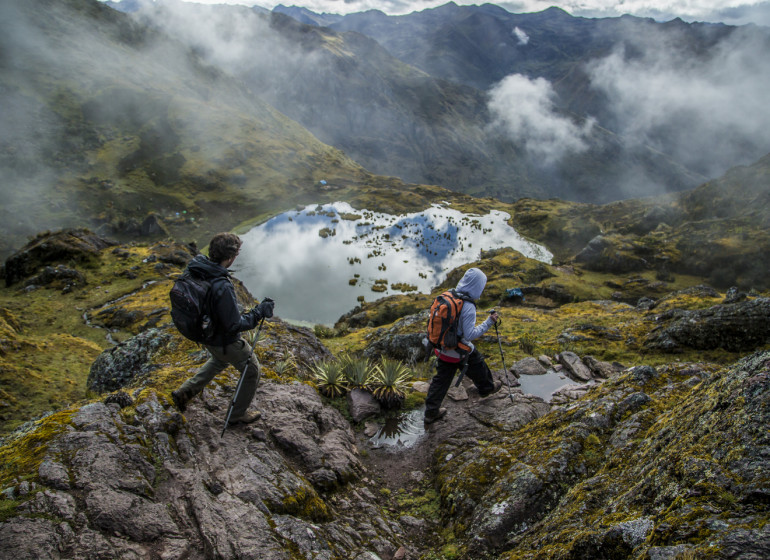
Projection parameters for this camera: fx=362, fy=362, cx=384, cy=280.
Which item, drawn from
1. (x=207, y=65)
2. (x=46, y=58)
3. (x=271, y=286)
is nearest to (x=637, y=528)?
(x=271, y=286)

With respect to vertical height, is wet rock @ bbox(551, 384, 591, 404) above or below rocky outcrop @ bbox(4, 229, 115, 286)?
above

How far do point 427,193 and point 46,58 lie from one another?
134930 millimetres

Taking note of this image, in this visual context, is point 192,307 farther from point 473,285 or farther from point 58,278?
point 58,278

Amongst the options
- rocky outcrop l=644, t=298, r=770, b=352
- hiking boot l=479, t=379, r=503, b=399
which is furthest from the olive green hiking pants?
rocky outcrop l=644, t=298, r=770, b=352

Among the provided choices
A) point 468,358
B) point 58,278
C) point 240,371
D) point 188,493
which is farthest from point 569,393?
point 58,278

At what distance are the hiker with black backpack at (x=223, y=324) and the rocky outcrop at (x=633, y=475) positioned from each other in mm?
4505

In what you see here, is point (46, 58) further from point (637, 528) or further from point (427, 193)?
point (637, 528)

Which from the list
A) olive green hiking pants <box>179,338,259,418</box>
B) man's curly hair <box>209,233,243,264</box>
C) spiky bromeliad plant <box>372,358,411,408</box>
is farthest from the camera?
spiky bromeliad plant <box>372,358,411,408</box>

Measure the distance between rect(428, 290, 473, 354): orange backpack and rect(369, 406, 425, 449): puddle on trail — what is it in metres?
2.44

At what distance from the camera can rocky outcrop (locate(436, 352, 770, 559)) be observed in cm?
277

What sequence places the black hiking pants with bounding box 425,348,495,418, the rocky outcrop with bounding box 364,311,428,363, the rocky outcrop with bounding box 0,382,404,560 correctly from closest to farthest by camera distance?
the rocky outcrop with bounding box 0,382,404,560 < the black hiking pants with bounding box 425,348,495,418 < the rocky outcrop with bounding box 364,311,428,363

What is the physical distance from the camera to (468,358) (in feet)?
30.4

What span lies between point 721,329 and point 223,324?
590 inches

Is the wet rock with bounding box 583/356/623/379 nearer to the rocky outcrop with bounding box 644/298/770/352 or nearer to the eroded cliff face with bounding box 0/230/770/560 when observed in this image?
the eroded cliff face with bounding box 0/230/770/560
